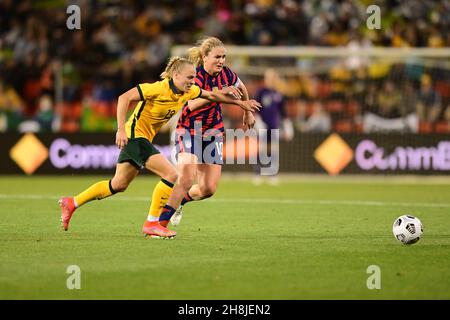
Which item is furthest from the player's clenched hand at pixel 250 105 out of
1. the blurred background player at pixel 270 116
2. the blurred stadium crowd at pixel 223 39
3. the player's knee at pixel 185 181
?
the blurred stadium crowd at pixel 223 39

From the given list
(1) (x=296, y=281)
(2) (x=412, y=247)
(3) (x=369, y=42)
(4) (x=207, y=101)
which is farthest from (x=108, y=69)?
(1) (x=296, y=281)

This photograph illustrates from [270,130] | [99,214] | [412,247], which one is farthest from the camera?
[270,130]

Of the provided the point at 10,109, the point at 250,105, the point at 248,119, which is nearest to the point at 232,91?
the point at 250,105

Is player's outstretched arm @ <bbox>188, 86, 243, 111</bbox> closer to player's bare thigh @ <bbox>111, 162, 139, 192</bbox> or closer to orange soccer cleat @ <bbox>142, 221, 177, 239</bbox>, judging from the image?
player's bare thigh @ <bbox>111, 162, 139, 192</bbox>

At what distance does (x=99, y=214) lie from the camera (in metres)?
12.2

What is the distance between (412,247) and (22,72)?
14.9 metres

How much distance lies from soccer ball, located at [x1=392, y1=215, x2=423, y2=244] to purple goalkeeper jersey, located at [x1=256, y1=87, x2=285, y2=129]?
1002 centimetres

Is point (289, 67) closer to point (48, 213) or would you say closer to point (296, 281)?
point (48, 213)

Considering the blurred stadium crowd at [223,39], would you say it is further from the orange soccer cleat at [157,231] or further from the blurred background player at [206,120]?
the orange soccer cleat at [157,231]

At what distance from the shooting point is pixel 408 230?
9117 mm

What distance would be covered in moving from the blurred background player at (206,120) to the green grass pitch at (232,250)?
2.07 feet

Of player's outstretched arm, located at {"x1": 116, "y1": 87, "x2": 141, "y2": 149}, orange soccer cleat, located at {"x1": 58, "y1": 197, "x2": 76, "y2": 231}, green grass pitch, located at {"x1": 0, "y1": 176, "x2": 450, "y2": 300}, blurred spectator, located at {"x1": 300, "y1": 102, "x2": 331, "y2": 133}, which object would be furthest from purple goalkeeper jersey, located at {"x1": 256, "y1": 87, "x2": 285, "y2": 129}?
player's outstretched arm, located at {"x1": 116, "y1": 87, "x2": 141, "y2": 149}

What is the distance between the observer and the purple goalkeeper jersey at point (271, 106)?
19094 mm
